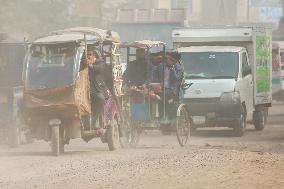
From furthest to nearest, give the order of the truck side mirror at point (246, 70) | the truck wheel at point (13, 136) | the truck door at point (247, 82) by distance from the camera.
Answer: the truck door at point (247, 82) → the truck side mirror at point (246, 70) → the truck wheel at point (13, 136)

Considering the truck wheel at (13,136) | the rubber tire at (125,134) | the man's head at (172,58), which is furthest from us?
the truck wheel at (13,136)


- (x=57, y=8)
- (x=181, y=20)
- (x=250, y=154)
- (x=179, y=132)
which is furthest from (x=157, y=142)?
(x=181, y=20)

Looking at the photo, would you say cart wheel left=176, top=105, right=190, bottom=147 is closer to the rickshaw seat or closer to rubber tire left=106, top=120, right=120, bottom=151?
the rickshaw seat

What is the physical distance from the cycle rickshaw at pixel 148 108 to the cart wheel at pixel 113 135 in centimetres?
60

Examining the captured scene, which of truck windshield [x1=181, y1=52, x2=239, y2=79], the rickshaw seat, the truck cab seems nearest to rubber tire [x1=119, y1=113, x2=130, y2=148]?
the rickshaw seat

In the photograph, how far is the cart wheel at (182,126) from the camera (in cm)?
1614

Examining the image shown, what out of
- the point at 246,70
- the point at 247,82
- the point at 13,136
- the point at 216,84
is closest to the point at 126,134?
the point at 13,136

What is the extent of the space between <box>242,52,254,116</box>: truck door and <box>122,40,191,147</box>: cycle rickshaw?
4.45 metres

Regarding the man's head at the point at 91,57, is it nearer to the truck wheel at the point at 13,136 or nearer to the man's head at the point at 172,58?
the man's head at the point at 172,58

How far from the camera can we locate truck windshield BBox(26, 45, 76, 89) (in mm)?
14234

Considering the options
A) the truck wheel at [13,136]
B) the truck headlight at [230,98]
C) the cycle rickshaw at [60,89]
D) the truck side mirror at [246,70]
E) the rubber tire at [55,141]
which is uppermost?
the cycle rickshaw at [60,89]

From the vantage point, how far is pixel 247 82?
20.9 metres

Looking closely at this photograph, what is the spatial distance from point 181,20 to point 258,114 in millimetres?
23034

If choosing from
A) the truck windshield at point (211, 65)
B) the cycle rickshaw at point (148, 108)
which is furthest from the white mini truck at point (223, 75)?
the cycle rickshaw at point (148, 108)
